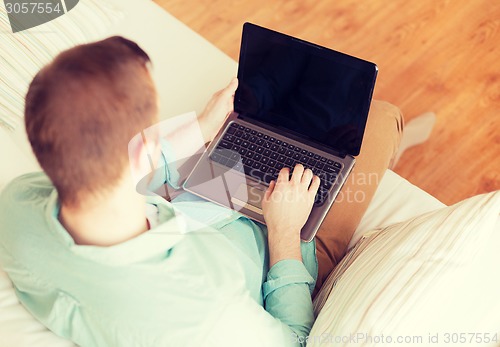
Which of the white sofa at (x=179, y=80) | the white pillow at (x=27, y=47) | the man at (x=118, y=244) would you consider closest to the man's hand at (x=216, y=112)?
the white sofa at (x=179, y=80)

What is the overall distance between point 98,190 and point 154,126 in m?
0.11

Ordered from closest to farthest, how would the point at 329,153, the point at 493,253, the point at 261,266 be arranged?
the point at 493,253, the point at 261,266, the point at 329,153

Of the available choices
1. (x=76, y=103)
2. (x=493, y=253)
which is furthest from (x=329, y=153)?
(x=76, y=103)

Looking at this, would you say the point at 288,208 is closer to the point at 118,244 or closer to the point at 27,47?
the point at 118,244

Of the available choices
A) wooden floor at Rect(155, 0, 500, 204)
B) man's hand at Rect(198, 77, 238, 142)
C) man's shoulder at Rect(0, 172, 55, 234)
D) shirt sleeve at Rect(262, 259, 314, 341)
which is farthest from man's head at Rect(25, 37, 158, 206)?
Result: wooden floor at Rect(155, 0, 500, 204)

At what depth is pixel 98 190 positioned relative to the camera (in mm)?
664

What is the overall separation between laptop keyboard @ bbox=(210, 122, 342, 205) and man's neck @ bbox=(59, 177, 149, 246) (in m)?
0.43

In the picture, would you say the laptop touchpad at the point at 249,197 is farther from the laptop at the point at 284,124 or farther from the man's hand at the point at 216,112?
the man's hand at the point at 216,112

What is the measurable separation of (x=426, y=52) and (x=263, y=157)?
955 mm

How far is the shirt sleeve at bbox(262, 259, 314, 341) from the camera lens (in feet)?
3.03

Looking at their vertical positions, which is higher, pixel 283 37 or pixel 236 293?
pixel 283 37

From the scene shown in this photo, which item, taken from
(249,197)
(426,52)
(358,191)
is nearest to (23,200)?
(249,197)

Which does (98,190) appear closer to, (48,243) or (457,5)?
(48,243)

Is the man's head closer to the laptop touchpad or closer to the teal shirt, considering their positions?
the teal shirt
